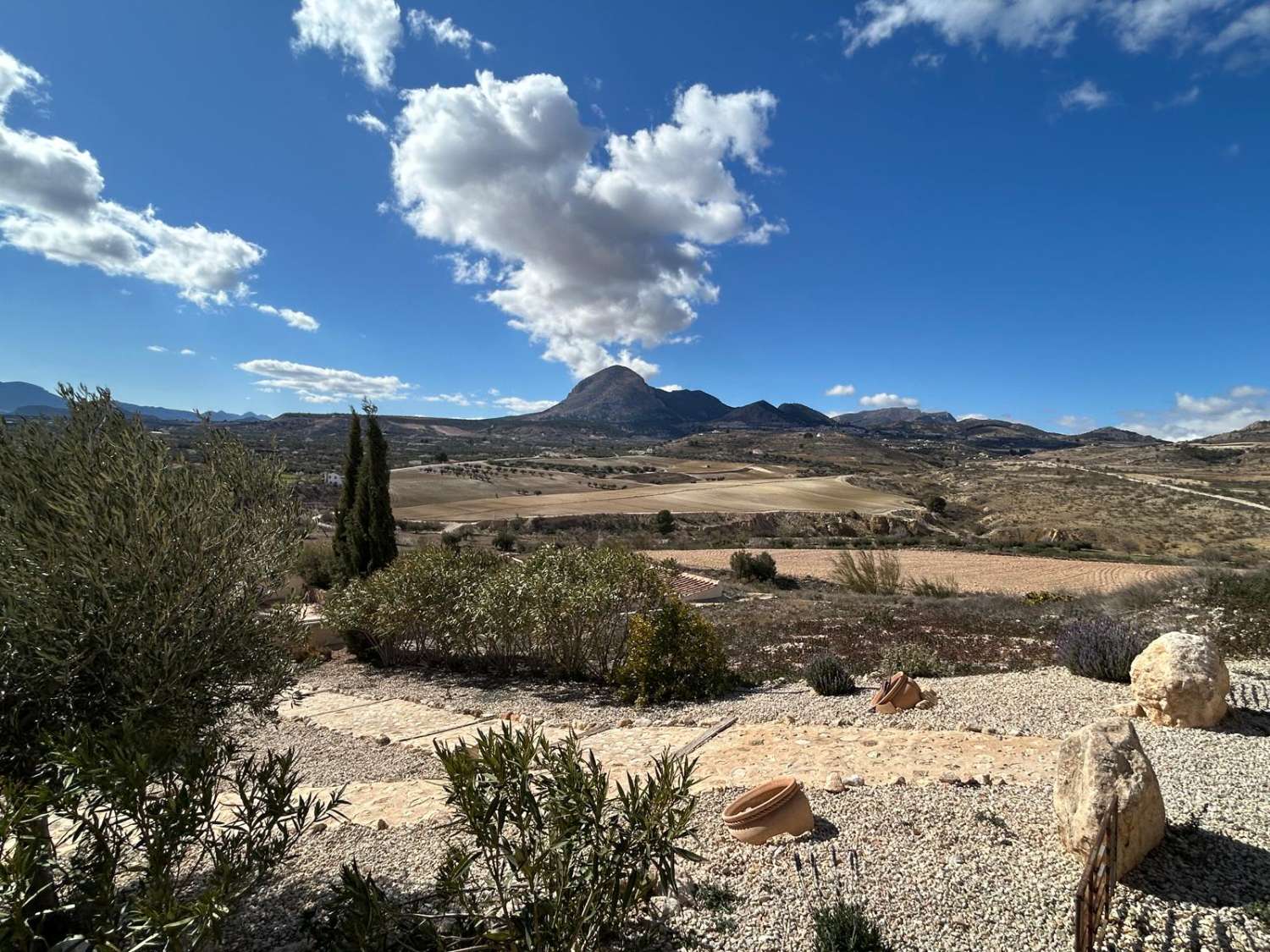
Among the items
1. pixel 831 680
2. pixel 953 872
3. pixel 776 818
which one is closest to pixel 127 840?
pixel 776 818

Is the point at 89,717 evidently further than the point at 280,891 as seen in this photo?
No

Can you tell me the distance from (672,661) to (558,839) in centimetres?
732

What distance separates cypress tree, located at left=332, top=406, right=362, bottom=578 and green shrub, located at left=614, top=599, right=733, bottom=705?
9.94 metres

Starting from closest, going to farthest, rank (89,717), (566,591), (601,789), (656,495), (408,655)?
(601,789)
(89,717)
(566,591)
(408,655)
(656,495)

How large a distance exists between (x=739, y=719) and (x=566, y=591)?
3.90m

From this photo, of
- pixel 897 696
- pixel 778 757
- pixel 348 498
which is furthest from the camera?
pixel 348 498

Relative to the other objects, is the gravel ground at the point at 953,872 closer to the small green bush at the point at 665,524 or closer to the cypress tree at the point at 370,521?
the cypress tree at the point at 370,521

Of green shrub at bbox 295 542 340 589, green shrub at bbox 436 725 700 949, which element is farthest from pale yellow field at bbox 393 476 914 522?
green shrub at bbox 436 725 700 949

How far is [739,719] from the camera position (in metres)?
8.60

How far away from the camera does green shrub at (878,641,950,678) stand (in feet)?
35.3

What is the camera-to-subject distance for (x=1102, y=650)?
9461 millimetres

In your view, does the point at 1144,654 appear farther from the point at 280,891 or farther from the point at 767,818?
the point at 280,891

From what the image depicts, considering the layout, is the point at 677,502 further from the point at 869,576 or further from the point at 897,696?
the point at 897,696

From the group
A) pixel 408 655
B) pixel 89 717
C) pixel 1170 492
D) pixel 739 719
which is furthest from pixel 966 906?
pixel 1170 492
